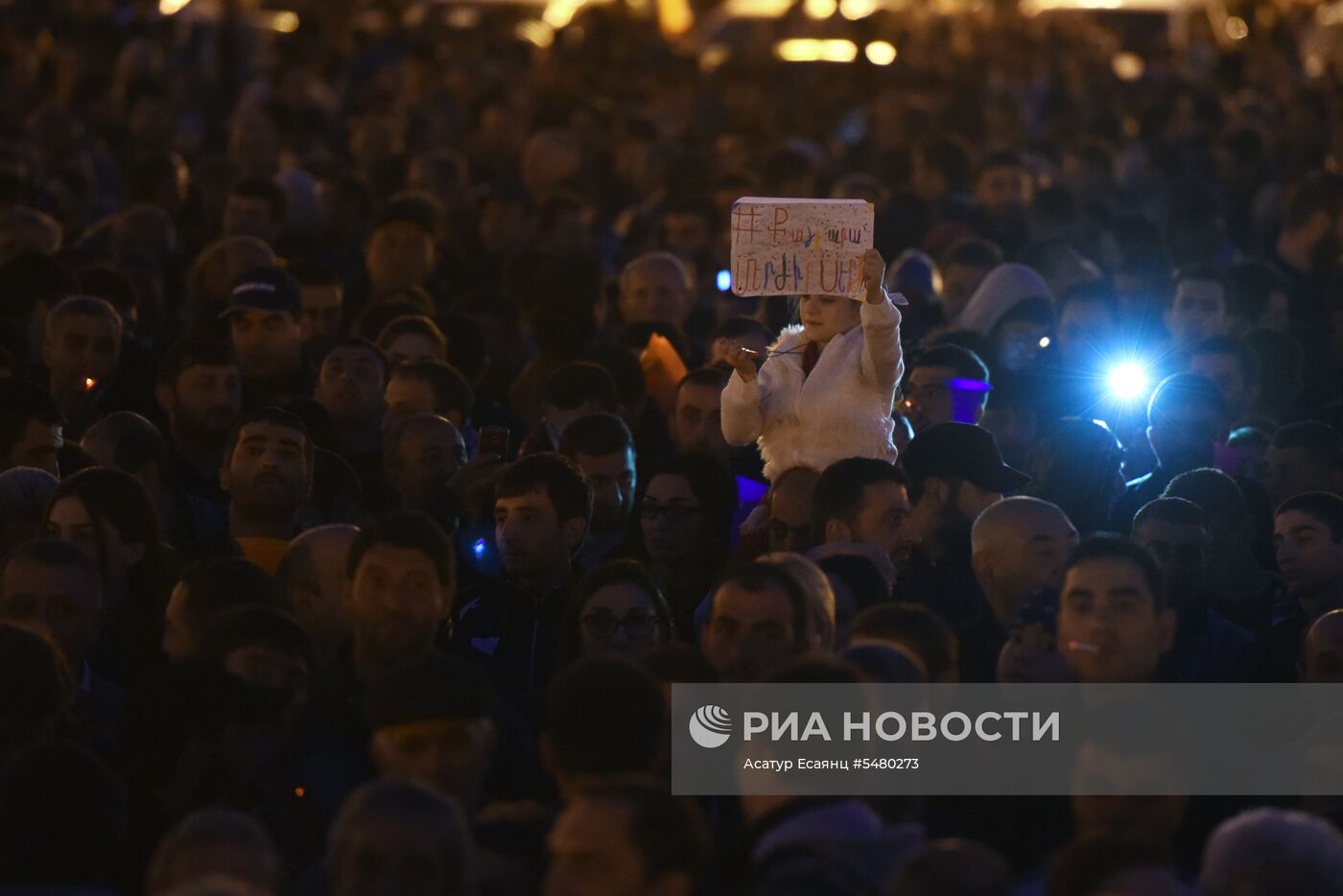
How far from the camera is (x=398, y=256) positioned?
12.4 metres

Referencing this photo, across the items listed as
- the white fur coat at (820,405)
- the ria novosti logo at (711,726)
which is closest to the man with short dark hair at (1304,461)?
the white fur coat at (820,405)

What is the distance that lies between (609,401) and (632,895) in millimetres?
4989

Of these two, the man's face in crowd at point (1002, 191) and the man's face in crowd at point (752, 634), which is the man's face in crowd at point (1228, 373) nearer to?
the man's face in crowd at point (1002, 191)

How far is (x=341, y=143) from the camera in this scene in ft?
60.4

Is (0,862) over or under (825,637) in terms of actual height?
under

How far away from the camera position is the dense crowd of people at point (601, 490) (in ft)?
17.2

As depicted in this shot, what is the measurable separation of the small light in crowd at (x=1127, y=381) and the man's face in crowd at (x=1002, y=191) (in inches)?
144

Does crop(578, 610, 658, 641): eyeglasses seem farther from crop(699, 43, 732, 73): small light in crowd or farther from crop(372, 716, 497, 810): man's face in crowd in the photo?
crop(699, 43, 732, 73): small light in crowd

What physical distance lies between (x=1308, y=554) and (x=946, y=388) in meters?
2.11

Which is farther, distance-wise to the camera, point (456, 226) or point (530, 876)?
point (456, 226)

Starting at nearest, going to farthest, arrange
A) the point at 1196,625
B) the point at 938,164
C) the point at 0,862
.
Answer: the point at 0,862, the point at 1196,625, the point at 938,164

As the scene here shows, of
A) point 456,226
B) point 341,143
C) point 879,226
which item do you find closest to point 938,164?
point 879,226

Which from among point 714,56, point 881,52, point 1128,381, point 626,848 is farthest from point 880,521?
point 714,56

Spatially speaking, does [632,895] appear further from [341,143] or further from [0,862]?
[341,143]
